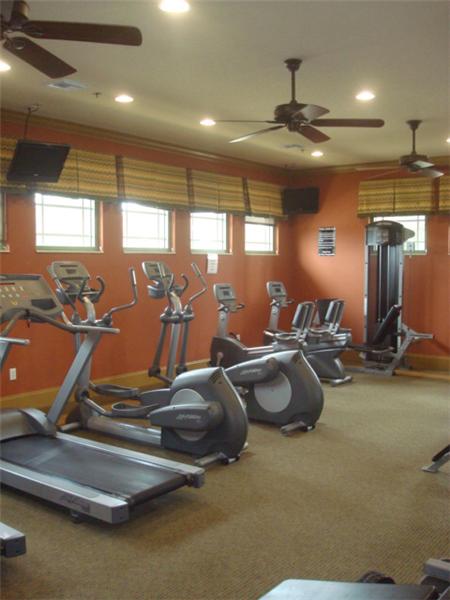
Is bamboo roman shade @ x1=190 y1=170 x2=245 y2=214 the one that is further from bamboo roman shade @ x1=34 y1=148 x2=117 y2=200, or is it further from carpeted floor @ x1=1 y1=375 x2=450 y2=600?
carpeted floor @ x1=1 y1=375 x2=450 y2=600

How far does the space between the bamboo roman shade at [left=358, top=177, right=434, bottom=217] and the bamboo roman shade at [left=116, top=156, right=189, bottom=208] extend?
9.12 feet

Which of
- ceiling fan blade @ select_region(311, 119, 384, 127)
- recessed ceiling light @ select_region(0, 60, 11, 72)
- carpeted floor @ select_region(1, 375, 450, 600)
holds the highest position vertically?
recessed ceiling light @ select_region(0, 60, 11, 72)

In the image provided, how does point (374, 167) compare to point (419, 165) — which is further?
point (374, 167)

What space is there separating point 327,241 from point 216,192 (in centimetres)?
209

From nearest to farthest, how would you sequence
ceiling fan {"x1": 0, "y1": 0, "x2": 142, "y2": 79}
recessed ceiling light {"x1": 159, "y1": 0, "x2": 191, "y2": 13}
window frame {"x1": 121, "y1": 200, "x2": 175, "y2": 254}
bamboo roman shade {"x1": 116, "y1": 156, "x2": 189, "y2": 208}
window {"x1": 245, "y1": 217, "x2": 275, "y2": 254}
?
ceiling fan {"x1": 0, "y1": 0, "x2": 142, "y2": 79}, recessed ceiling light {"x1": 159, "y1": 0, "x2": 191, "y2": 13}, bamboo roman shade {"x1": 116, "y1": 156, "x2": 189, "y2": 208}, window frame {"x1": 121, "y1": 200, "x2": 175, "y2": 254}, window {"x1": 245, "y1": 217, "x2": 275, "y2": 254}

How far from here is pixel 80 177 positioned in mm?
6074

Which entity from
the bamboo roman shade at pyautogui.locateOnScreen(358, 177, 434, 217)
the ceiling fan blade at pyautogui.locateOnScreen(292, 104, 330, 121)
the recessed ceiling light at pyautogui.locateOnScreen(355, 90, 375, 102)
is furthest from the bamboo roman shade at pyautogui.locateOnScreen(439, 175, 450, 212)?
the ceiling fan blade at pyautogui.locateOnScreen(292, 104, 330, 121)

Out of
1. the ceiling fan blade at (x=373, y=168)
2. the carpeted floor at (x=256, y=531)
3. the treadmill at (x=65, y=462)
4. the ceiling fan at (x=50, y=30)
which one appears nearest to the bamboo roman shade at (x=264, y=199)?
the ceiling fan blade at (x=373, y=168)

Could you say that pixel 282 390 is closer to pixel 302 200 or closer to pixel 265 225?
pixel 265 225

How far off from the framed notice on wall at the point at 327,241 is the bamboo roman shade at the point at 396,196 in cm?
54

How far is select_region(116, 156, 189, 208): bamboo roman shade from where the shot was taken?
6.57 meters

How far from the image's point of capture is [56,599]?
8.48 feet

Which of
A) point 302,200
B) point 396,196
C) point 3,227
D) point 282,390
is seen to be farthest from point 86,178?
point 396,196

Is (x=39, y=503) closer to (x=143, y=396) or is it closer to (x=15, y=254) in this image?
(x=143, y=396)
